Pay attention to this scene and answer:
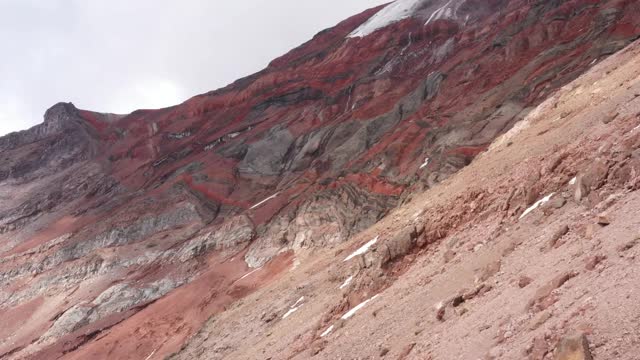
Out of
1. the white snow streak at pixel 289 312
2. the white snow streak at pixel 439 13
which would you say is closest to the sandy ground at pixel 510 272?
the white snow streak at pixel 289 312

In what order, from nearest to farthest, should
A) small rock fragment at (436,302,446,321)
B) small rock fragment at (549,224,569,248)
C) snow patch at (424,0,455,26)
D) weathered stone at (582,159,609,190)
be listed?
small rock fragment at (549,224,569,248) → small rock fragment at (436,302,446,321) → weathered stone at (582,159,609,190) → snow patch at (424,0,455,26)

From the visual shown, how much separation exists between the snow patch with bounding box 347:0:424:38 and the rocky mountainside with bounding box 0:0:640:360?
1.78 ft

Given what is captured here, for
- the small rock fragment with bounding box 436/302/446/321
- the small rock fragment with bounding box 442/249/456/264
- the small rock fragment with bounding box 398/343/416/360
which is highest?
the small rock fragment with bounding box 436/302/446/321

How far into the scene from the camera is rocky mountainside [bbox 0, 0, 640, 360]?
1251cm

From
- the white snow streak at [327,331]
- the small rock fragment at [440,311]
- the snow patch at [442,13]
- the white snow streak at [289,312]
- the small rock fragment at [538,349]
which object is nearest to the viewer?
the small rock fragment at [538,349]

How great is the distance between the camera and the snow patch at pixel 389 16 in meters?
83.8

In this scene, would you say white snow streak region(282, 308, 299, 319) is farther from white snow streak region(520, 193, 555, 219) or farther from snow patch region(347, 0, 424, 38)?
snow patch region(347, 0, 424, 38)

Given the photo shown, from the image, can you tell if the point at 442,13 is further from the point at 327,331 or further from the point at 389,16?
the point at 327,331

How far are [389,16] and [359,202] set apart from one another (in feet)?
179

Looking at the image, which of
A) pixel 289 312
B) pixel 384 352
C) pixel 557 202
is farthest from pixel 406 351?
pixel 289 312

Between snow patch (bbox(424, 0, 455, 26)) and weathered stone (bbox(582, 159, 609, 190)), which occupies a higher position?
snow patch (bbox(424, 0, 455, 26))

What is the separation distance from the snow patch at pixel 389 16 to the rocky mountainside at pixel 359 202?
0.54 metres

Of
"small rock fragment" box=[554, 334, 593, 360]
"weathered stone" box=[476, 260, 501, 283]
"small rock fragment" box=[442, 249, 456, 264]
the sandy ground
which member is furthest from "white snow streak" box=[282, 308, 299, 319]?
"small rock fragment" box=[554, 334, 593, 360]

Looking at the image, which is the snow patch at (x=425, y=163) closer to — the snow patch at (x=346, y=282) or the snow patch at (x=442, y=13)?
the snow patch at (x=346, y=282)
